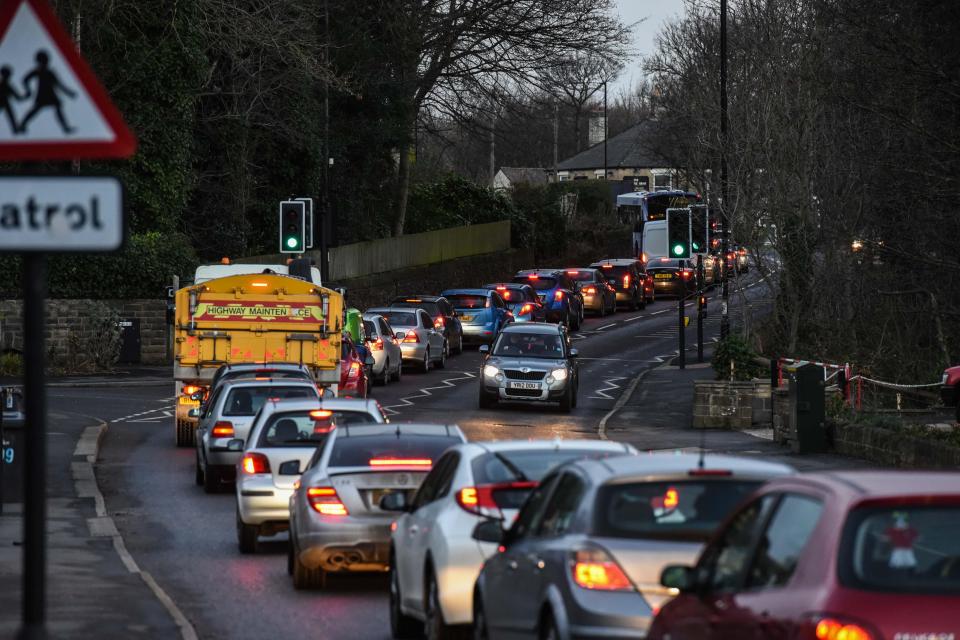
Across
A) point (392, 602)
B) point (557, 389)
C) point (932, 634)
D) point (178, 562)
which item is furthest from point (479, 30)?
point (932, 634)

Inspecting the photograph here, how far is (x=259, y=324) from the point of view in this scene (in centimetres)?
3019

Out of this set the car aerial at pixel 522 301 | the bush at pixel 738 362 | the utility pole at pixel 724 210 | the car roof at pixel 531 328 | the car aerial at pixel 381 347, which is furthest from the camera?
the car aerial at pixel 522 301

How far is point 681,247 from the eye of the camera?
129 feet

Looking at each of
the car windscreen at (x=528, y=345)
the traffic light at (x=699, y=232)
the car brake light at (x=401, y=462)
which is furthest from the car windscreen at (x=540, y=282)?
the car brake light at (x=401, y=462)

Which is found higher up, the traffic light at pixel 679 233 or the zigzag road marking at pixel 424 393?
the traffic light at pixel 679 233

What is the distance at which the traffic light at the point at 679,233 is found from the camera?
39094 millimetres

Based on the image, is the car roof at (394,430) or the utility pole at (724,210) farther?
the utility pole at (724,210)

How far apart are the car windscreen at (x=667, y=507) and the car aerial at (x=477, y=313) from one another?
4297cm

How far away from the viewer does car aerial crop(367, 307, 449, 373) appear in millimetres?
44281

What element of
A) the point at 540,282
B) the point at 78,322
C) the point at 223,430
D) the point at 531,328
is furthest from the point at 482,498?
the point at 540,282

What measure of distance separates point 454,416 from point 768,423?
5.94 m

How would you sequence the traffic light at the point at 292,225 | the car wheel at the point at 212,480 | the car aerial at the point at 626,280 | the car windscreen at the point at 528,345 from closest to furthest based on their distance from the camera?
the car wheel at the point at 212,480 → the traffic light at the point at 292,225 → the car windscreen at the point at 528,345 → the car aerial at the point at 626,280

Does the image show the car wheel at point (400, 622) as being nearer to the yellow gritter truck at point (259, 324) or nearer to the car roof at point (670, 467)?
the car roof at point (670, 467)

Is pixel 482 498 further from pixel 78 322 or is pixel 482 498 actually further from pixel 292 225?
pixel 78 322
